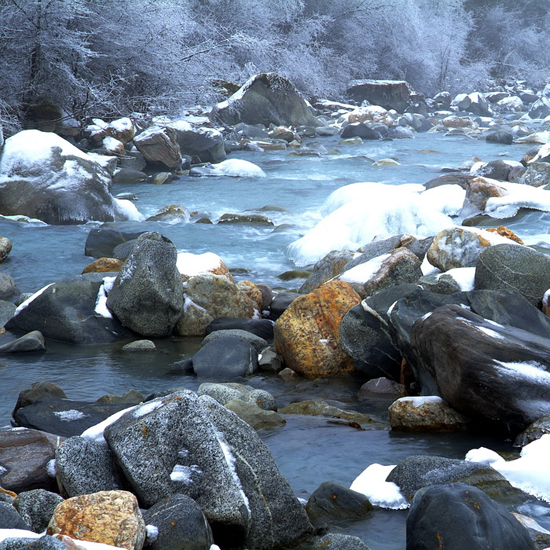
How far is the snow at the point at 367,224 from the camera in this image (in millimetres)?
9766

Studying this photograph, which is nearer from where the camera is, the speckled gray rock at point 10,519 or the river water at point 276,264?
the speckled gray rock at point 10,519

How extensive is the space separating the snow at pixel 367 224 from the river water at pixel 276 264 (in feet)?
1.39

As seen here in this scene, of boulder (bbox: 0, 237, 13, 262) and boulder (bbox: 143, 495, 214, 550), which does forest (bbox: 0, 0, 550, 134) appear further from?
boulder (bbox: 143, 495, 214, 550)

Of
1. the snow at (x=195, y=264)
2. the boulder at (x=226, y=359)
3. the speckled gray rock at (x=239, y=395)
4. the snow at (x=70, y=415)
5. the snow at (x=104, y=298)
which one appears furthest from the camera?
the snow at (x=195, y=264)

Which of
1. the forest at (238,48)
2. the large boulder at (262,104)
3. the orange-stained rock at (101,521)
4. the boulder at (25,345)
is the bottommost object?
the boulder at (25,345)

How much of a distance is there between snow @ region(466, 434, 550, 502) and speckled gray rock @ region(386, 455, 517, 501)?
0.33 feet

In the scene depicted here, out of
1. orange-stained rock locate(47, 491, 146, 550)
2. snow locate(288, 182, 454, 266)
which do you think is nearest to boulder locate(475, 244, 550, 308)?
snow locate(288, 182, 454, 266)

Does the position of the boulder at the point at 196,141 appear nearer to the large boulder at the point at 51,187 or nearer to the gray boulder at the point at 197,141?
Answer: the gray boulder at the point at 197,141

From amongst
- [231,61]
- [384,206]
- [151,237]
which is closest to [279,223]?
[384,206]

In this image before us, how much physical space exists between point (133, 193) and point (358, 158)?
7345 millimetres

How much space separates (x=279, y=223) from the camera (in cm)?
1228

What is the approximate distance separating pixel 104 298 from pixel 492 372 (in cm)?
419

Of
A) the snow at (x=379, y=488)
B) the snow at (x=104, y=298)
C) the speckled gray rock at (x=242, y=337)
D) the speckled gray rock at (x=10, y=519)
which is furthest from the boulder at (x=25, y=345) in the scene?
the speckled gray rock at (x=10, y=519)

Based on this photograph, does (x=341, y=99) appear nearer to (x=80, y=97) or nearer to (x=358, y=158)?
(x=358, y=158)
